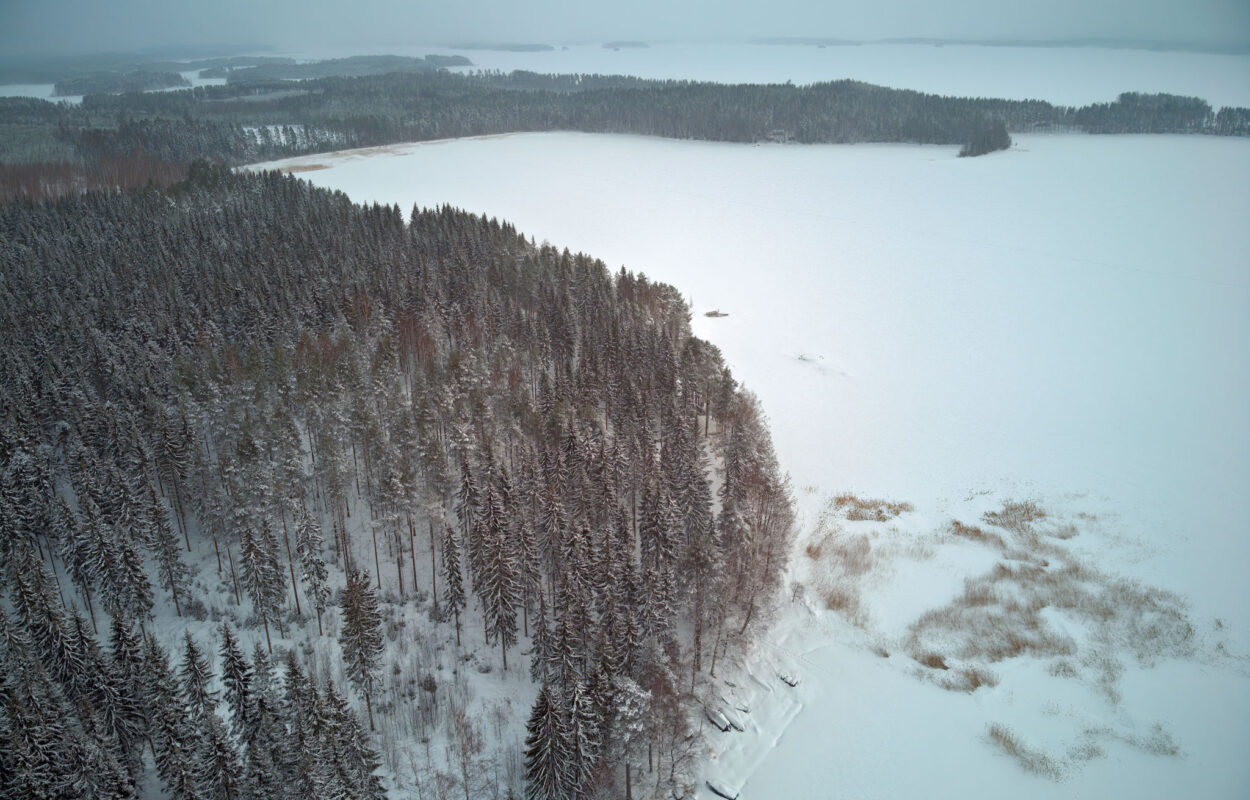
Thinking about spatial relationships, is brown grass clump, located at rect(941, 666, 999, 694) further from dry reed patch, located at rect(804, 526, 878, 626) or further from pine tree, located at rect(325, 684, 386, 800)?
pine tree, located at rect(325, 684, 386, 800)

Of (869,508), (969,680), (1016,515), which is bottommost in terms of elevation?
(969,680)

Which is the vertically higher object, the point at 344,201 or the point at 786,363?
the point at 344,201

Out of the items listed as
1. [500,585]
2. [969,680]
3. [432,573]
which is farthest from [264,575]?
[969,680]

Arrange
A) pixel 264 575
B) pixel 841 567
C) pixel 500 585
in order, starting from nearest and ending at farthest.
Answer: pixel 500 585 < pixel 264 575 < pixel 841 567

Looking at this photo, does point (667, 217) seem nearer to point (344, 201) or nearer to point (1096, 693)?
point (344, 201)

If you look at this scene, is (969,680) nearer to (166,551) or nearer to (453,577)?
(453,577)

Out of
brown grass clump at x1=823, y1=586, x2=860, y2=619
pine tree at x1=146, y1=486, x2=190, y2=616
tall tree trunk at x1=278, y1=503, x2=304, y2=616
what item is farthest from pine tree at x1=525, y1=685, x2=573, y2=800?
pine tree at x1=146, y1=486, x2=190, y2=616

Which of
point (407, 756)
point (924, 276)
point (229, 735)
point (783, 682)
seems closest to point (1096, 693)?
point (783, 682)
